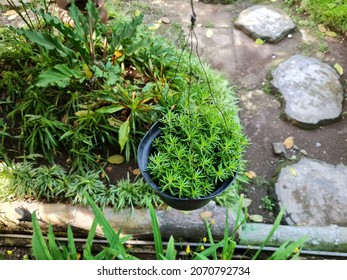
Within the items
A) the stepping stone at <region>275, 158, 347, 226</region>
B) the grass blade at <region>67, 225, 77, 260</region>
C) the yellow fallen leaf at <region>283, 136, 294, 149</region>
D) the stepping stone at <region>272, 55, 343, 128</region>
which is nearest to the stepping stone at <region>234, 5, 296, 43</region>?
the stepping stone at <region>272, 55, 343, 128</region>

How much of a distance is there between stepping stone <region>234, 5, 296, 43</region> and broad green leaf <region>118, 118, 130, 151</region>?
2.07 metres

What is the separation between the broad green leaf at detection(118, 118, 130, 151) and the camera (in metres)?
2.82

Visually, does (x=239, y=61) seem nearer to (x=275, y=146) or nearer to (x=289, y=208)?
(x=275, y=146)

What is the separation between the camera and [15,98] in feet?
10.9

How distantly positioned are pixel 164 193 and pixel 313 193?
128 cm

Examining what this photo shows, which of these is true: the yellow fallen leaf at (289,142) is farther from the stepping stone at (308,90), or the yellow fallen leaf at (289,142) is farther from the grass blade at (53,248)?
the grass blade at (53,248)

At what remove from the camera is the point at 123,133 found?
2.87 meters

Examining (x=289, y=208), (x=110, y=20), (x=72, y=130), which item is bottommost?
(x=289, y=208)

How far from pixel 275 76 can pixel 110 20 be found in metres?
1.69

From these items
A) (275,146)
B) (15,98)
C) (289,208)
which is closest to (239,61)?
(275,146)

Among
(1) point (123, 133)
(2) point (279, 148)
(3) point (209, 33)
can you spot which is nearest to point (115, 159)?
(1) point (123, 133)

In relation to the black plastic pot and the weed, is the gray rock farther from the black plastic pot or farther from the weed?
the black plastic pot

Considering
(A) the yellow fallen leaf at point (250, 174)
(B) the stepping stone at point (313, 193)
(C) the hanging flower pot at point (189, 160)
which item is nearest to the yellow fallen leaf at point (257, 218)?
(B) the stepping stone at point (313, 193)

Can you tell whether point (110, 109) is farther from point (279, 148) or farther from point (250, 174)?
point (279, 148)
